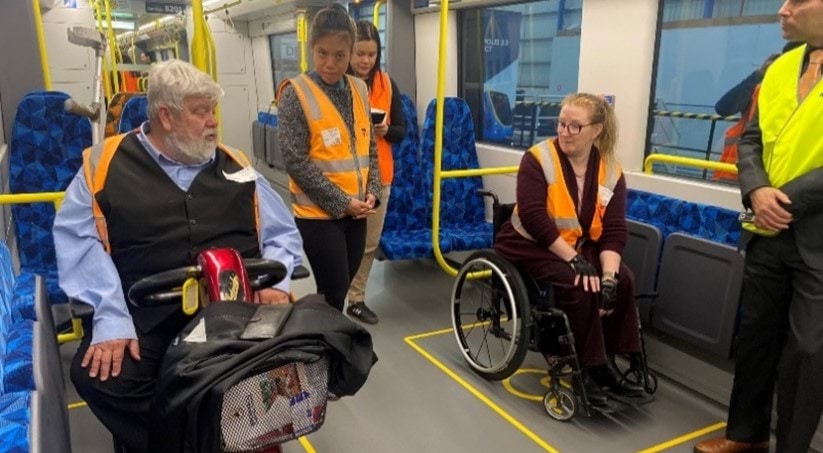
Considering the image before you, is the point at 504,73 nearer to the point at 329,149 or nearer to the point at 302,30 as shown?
the point at 302,30

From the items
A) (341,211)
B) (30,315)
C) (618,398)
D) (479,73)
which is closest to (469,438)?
(618,398)

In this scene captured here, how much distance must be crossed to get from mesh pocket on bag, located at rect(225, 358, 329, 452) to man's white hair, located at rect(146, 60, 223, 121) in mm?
914

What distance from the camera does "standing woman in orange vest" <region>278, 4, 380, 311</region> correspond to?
255 centimetres

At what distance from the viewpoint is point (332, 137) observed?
8.63 ft

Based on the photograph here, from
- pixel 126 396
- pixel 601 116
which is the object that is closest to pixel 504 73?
pixel 601 116

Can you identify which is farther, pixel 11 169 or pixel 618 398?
pixel 11 169

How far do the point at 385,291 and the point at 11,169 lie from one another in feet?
7.55

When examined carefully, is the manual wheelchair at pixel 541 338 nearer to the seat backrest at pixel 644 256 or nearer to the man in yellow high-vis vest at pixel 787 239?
the seat backrest at pixel 644 256

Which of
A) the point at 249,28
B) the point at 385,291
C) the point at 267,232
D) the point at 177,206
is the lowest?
the point at 385,291

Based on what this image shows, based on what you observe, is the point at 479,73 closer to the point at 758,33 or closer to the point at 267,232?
the point at 758,33

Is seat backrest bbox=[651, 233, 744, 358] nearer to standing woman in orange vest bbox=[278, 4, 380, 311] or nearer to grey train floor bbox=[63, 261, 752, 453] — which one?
grey train floor bbox=[63, 261, 752, 453]

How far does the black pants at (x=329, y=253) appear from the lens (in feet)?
8.86

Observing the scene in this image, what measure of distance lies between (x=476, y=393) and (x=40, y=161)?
2.58 metres

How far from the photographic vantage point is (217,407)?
1.23m
